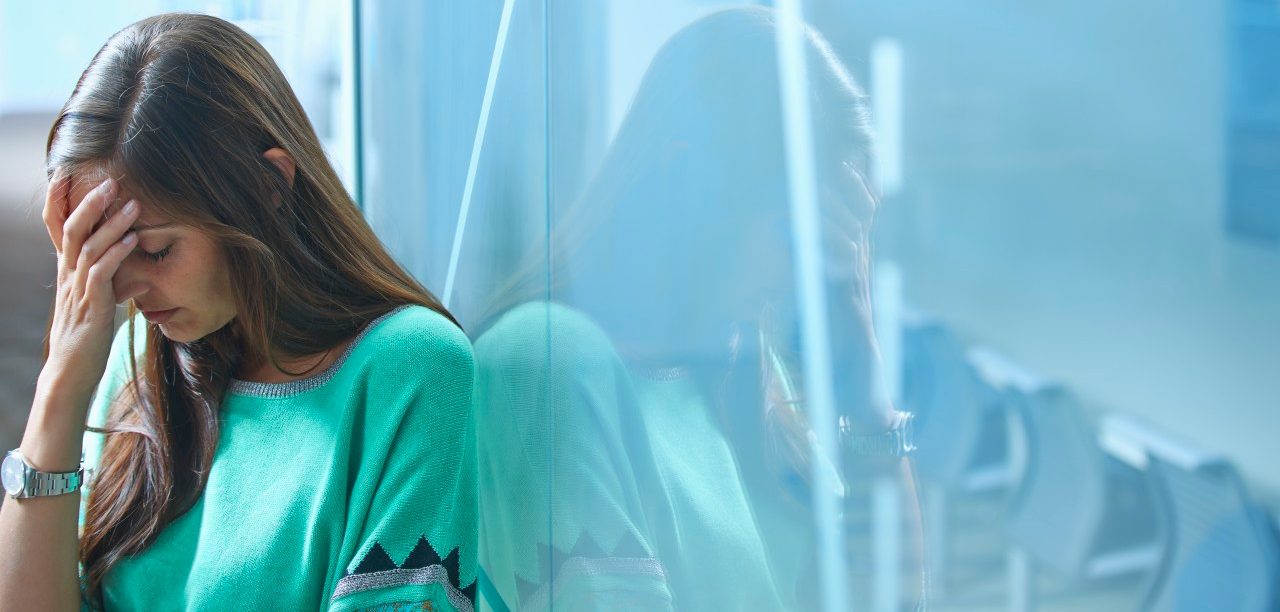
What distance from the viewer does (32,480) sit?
108 centimetres

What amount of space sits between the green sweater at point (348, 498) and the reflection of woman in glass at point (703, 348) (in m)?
0.13

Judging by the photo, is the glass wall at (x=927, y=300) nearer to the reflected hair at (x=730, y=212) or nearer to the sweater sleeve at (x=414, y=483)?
the reflected hair at (x=730, y=212)

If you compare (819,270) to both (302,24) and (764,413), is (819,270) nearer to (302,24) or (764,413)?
(764,413)

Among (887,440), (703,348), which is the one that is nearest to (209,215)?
(703,348)

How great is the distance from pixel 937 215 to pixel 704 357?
8.5 inches

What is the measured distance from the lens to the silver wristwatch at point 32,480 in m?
1.08

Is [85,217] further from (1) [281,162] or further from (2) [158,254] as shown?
(1) [281,162]

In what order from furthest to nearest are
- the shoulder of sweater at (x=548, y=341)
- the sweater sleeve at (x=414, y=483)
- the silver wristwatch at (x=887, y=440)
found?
the sweater sleeve at (x=414, y=483) < the shoulder of sweater at (x=548, y=341) < the silver wristwatch at (x=887, y=440)

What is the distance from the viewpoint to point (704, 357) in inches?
20.6

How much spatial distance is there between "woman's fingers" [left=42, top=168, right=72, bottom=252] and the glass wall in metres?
0.57

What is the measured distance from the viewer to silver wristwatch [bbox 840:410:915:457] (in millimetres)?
349

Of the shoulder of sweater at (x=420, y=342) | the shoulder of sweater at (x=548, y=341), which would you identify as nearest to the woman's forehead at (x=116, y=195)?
the shoulder of sweater at (x=420, y=342)

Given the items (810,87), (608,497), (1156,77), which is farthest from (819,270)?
(608,497)

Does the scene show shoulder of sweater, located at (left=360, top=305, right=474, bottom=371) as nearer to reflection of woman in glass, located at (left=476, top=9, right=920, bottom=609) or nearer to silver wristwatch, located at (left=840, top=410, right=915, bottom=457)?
reflection of woman in glass, located at (left=476, top=9, right=920, bottom=609)
